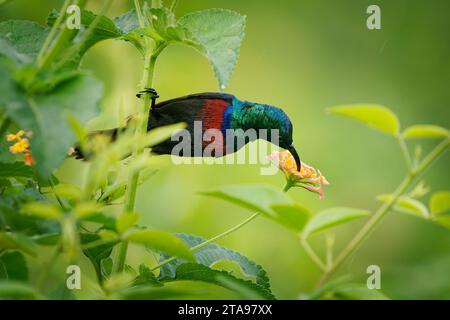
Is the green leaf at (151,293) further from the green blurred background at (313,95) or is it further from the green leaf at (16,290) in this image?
the green blurred background at (313,95)

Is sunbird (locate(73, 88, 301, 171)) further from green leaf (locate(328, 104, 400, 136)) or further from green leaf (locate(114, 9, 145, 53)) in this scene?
green leaf (locate(328, 104, 400, 136))

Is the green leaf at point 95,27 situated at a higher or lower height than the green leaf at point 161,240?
higher

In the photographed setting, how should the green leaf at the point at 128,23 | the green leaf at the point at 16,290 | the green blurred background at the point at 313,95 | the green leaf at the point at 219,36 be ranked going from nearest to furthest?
the green leaf at the point at 16,290 → the green leaf at the point at 219,36 → the green leaf at the point at 128,23 → the green blurred background at the point at 313,95

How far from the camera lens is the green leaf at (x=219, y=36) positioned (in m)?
1.14

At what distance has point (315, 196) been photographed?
343cm

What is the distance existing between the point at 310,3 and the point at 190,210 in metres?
1.71

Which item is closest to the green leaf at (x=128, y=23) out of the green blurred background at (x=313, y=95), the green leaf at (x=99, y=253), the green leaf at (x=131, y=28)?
the green leaf at (x=131, y=28)

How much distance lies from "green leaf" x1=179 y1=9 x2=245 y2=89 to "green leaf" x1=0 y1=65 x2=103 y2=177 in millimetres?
227

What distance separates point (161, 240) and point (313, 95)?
319cm

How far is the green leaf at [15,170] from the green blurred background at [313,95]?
164 centimetres

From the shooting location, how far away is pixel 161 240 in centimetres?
91
